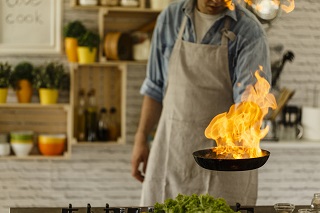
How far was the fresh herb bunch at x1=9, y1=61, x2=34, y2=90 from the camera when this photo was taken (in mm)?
4848

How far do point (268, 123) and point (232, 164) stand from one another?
244 centimetres

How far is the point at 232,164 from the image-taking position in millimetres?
2467

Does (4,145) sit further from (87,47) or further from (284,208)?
(284,208)

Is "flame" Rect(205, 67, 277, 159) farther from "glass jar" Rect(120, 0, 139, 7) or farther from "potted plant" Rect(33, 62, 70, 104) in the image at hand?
"potted plant" Rect(33, 62, 70, 104)

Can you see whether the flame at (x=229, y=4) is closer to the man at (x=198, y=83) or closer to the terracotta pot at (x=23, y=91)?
the man at (x=198, y=83)

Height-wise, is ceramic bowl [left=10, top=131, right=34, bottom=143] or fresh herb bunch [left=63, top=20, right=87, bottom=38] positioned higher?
fresh herb bunch [left=63, top=20, right=87, bottom=38]

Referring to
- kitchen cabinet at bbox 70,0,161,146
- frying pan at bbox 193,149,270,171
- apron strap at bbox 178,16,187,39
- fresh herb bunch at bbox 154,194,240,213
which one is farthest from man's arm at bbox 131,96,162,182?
fresh herb bunch at bbox 154,194,240,213

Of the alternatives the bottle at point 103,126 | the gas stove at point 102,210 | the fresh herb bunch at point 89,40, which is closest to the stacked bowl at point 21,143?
the bottle at point 103,126

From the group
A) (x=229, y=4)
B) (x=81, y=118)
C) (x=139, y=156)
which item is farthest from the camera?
(x=81, y=118)

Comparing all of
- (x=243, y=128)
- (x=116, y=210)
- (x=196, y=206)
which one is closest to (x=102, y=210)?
(x=116, y=210)

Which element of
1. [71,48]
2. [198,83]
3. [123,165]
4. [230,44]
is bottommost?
[123,165]

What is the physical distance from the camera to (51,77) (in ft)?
15.9

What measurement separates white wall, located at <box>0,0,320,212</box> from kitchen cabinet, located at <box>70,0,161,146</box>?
4.2 inches

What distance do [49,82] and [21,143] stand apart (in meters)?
0.49
